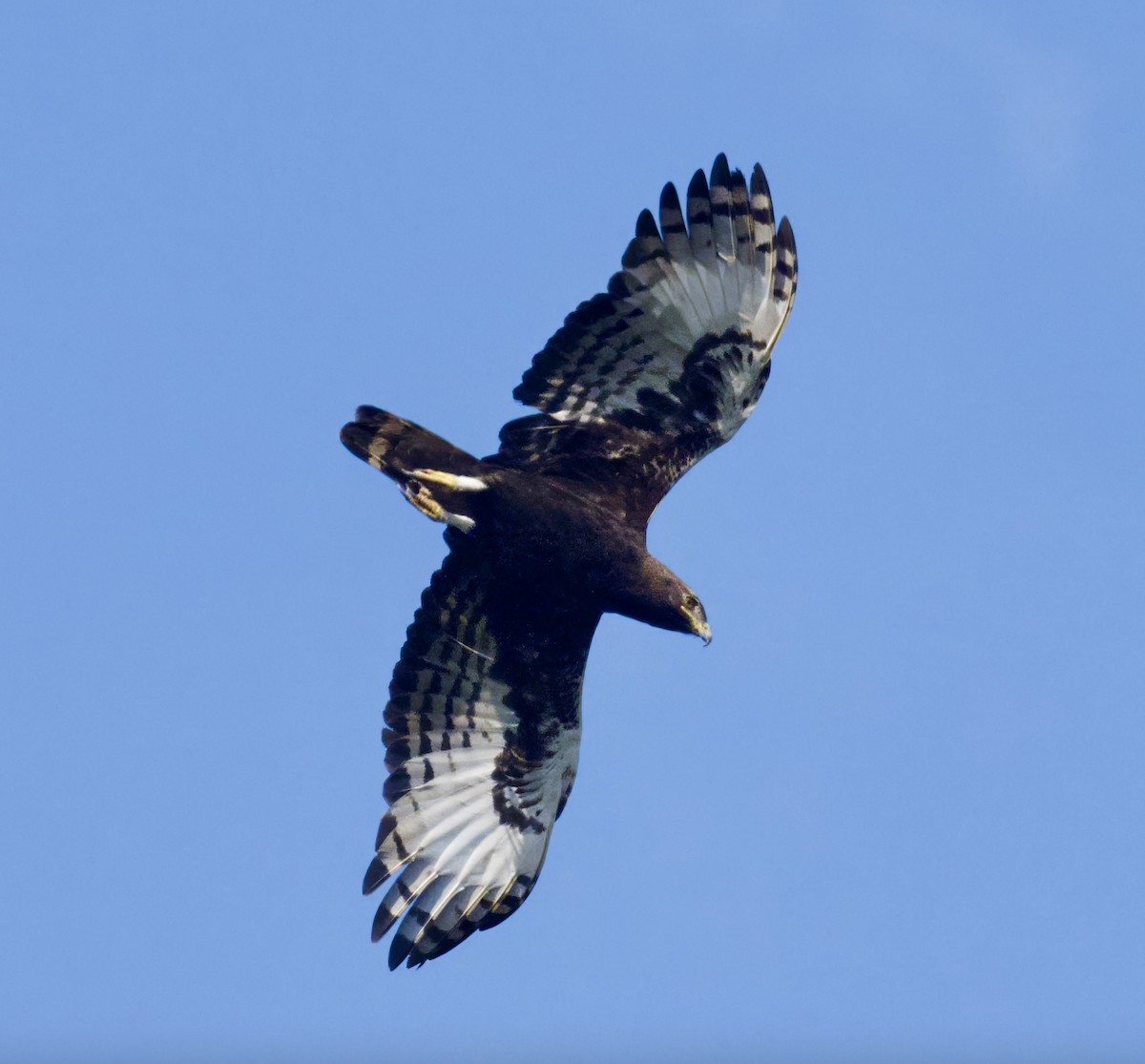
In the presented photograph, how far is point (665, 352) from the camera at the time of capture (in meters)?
13.1

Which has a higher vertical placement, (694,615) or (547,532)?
(547,532)

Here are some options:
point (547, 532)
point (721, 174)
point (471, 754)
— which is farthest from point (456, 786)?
Result: point (721, 174)

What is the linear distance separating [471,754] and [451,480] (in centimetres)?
211

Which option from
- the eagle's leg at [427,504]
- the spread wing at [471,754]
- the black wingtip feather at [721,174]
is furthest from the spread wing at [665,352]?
the spread wing at [471,754]

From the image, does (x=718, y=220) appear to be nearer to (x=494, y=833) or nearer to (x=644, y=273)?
(x=644, y=273)

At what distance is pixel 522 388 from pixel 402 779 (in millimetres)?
2836

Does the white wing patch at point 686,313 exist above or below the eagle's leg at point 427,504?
above

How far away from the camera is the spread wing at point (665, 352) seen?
1302 cm

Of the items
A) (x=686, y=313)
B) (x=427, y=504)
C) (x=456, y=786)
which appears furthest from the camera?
(x=456, y=786)

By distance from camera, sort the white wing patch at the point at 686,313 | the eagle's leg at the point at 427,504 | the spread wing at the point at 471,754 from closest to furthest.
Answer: the eagle's leg at the point at 427,504 < the white wing patch at the point at 686,313 < the spread wing at the point at 471,754

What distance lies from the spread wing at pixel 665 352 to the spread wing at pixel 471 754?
992mm

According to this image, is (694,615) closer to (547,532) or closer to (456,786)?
(547,532)

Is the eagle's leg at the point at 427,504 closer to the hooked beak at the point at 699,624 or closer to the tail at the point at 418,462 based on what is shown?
the tail at the point at 418,462

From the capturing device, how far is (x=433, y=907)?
13500 mm
